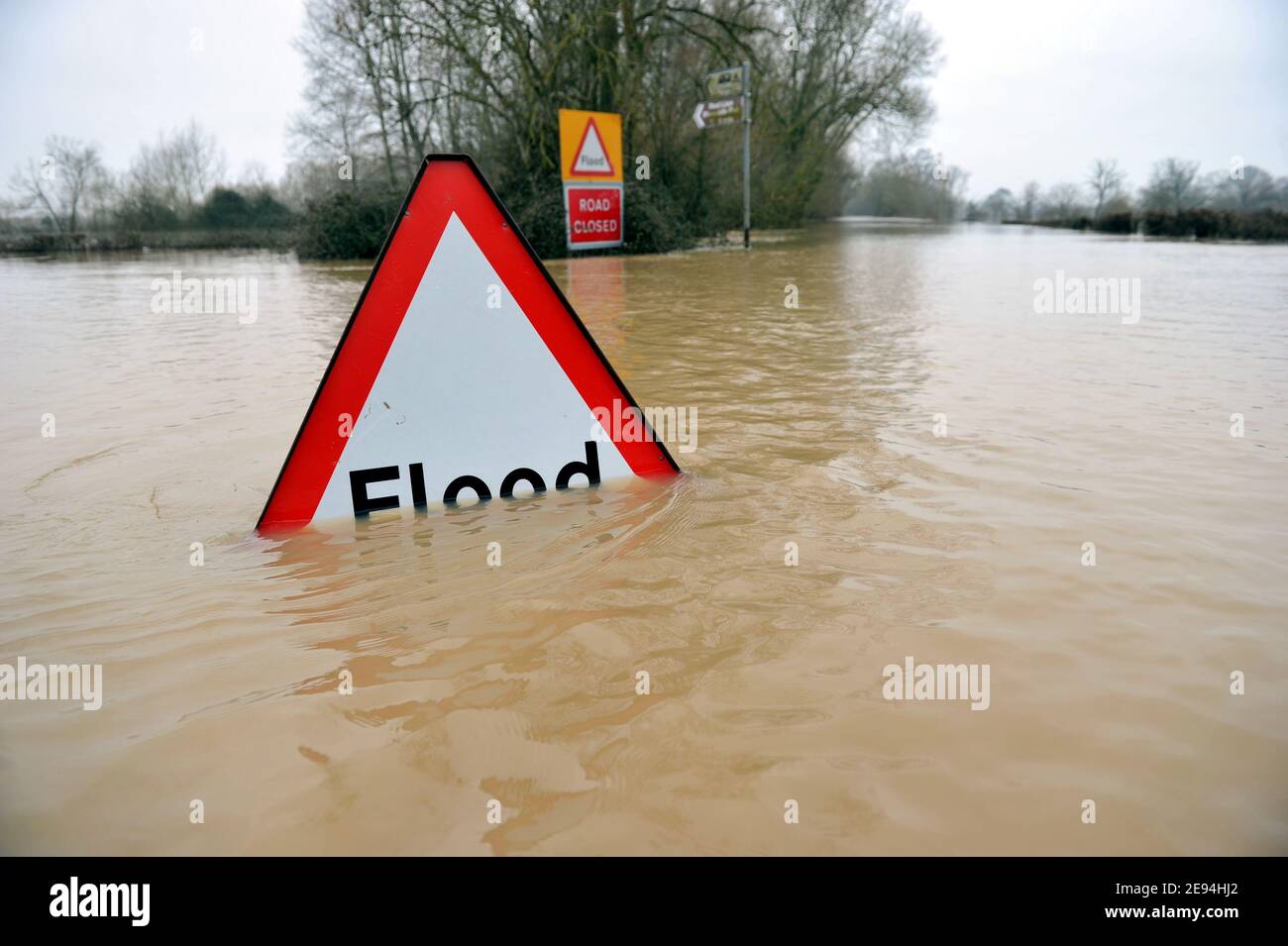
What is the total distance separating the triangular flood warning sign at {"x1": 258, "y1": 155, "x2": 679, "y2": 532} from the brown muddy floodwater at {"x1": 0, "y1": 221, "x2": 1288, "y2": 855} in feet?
0.48

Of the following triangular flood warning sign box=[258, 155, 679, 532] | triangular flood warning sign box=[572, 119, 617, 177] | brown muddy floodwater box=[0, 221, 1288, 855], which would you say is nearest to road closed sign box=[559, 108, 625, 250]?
triangular flood warning sign box=[572, 119, 617, 177]

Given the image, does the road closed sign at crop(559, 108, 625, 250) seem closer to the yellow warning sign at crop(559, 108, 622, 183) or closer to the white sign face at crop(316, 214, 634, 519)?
the yellow warning sign at crop(559, 108, 622, 183)

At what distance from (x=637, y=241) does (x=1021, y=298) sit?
1299 cm

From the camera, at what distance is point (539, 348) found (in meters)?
3.05

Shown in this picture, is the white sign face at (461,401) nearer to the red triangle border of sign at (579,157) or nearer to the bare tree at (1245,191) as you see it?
the red triangle border of sign at (579,157)

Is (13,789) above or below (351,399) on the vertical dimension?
below

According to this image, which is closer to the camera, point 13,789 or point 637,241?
point 13,789

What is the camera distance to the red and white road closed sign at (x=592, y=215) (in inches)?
793

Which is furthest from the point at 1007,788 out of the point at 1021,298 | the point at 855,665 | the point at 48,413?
the point at 1021,298

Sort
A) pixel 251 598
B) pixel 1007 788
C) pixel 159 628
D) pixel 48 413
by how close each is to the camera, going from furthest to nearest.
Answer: pixel 48 413 < pixel 251 598 < pixel 159 628 < pixel 1007 788

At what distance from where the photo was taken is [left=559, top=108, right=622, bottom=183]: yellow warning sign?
1916cm

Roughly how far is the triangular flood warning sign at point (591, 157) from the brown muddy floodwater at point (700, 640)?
1652 centimetres
